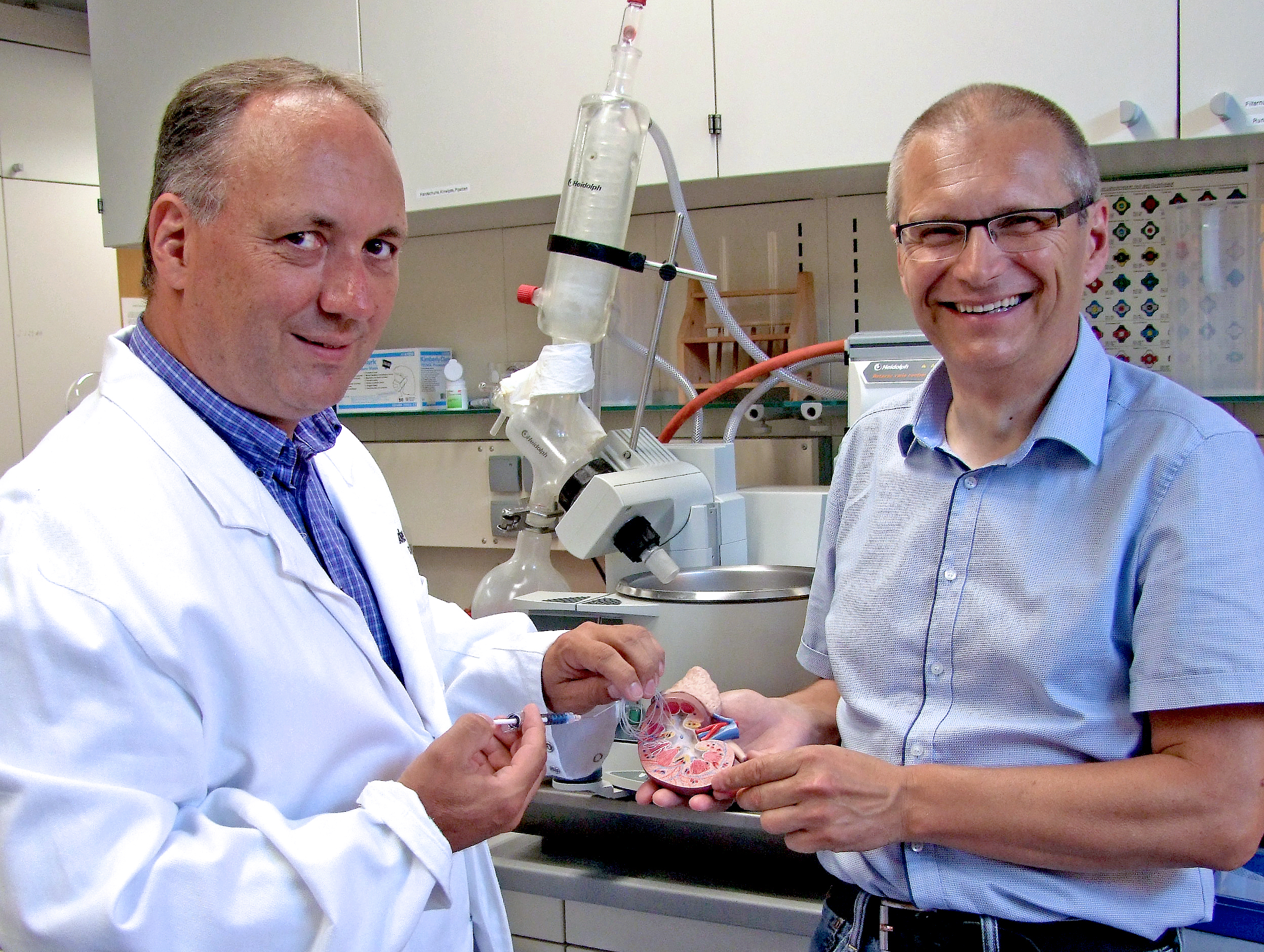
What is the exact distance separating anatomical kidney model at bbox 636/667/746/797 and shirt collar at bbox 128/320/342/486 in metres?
0.51

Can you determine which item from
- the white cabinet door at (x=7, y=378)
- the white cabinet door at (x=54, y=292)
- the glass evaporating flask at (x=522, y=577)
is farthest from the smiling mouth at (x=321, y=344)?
the white cabinet door at (x=7, y=378)

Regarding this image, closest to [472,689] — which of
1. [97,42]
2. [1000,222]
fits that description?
[1000,222]

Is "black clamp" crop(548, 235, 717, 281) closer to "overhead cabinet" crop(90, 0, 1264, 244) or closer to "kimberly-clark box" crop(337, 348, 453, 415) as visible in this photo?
"overhead cabinet" crop(90, 0, 1264, 244)

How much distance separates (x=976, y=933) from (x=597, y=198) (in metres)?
1.20

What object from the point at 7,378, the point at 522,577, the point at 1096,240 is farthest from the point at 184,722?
the point at 7,378

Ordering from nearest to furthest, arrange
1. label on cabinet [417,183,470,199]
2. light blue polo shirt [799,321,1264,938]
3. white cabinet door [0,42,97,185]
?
light blue polo shirt [799,321,1264,938]
label on cabinet [417,183,470,199]
white cabinet door [0,42,97,185]

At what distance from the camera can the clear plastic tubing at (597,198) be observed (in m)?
1.67

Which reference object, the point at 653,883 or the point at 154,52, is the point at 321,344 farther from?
the point at 154,52

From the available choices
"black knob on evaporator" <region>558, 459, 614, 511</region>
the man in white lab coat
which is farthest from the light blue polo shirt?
"black knob on evaporator" <region>558, 459, 614, 511</region>

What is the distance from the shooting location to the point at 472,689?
126 cm

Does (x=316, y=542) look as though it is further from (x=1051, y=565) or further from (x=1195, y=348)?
(x=1195, y=348)

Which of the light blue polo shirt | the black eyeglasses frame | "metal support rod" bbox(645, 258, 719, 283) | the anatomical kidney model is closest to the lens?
the light blue polo shirt

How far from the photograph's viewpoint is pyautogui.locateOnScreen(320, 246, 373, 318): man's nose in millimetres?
925

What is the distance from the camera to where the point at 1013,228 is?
0.98 m
